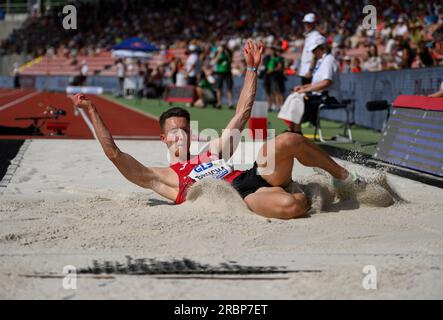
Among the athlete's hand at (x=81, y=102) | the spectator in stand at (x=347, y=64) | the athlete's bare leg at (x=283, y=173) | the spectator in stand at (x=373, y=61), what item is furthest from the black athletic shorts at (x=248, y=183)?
the spectator in stand at (x=347, y=64)

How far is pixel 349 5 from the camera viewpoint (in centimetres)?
3234

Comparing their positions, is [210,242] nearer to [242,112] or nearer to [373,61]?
[242,112]

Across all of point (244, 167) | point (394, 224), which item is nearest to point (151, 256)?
point (394, 224)

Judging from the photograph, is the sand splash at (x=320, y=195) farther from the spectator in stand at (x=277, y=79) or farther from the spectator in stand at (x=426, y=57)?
the spectator in stand at (x=277, y=79)

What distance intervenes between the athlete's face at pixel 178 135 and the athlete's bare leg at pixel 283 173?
0.58 metres

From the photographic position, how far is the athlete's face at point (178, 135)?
6.09m

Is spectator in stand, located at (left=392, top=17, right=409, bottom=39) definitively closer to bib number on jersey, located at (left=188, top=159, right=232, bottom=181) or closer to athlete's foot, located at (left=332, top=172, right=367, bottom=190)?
athlete's foot, located at (left=332, top=172, right=367, bottom=190)

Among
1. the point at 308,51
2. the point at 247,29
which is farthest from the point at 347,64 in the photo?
the point at 247,29

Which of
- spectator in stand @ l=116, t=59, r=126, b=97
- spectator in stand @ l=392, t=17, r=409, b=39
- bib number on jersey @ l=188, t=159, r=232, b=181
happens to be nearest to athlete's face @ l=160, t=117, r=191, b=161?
bib number on jersey @ l=188, t=159, r=232, b=181

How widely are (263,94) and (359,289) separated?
24.7 m

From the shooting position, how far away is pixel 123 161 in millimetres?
6047

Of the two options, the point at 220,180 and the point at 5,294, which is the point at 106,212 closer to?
the point at 220,180

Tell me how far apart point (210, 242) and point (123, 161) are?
1.36m
